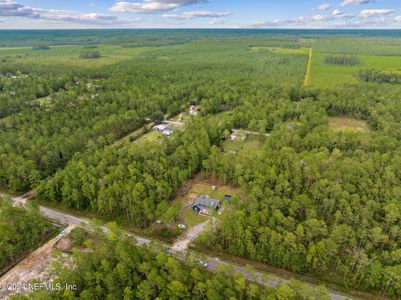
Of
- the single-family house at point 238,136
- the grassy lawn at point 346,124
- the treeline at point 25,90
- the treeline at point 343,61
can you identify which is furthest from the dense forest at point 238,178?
the treeline at point 343,61

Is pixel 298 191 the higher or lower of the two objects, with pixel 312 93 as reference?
lower

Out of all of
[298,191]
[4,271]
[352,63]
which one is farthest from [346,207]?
[352,63]

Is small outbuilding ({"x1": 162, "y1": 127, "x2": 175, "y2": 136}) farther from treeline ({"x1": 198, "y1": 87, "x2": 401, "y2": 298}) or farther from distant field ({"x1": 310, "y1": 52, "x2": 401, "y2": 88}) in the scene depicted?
distant field ({"x1": 310, "y1": 52, "x2": 401, "y2": 88})

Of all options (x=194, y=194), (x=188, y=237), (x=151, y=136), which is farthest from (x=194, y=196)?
(x=151, y=136)

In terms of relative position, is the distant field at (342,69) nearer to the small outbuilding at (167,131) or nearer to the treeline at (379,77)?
the treeline at (379,77)

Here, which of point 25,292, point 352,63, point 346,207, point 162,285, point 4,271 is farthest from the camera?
point 352,63

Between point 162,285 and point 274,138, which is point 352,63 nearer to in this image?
point 274,138

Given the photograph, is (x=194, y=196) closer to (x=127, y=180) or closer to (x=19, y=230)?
(x=127, y=180)

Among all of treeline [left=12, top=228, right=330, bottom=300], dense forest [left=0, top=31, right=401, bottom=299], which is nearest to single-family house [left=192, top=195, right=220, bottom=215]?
dense forest [left=0, top=31, right=401, bottom=299]

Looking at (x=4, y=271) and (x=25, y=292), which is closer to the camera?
(x=25, y=292)
